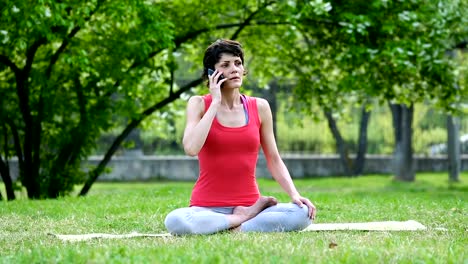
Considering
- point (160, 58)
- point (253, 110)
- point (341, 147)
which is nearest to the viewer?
point (253, 110)

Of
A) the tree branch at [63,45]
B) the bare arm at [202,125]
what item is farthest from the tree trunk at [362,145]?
the bare arm at [202,125]

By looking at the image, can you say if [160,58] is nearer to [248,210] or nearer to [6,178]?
[6,178]

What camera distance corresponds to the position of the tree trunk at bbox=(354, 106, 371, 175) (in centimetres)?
2557

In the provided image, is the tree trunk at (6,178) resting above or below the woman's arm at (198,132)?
below

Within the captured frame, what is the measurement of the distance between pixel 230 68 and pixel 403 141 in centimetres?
1769

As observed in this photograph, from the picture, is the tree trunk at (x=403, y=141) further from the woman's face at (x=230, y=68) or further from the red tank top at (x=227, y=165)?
the woman's face at (x=230, y=68)

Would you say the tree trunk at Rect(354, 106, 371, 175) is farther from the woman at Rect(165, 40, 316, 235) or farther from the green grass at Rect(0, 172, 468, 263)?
the woman at Rect(165, 40, 316, 235)

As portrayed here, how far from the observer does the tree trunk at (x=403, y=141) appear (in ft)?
79.3

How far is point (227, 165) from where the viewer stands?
287 inches

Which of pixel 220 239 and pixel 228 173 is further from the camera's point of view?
pixel 228 173

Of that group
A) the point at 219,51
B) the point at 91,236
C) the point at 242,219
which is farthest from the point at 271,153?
the point at 91,236

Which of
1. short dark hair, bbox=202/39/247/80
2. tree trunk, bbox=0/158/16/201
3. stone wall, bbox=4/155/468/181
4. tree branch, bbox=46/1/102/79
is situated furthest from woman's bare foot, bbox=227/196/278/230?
stone wall, bbox=4/155/468/181

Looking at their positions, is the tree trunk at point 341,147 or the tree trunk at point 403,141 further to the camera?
the tree trunk at point 341,147

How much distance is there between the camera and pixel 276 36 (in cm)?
1750
